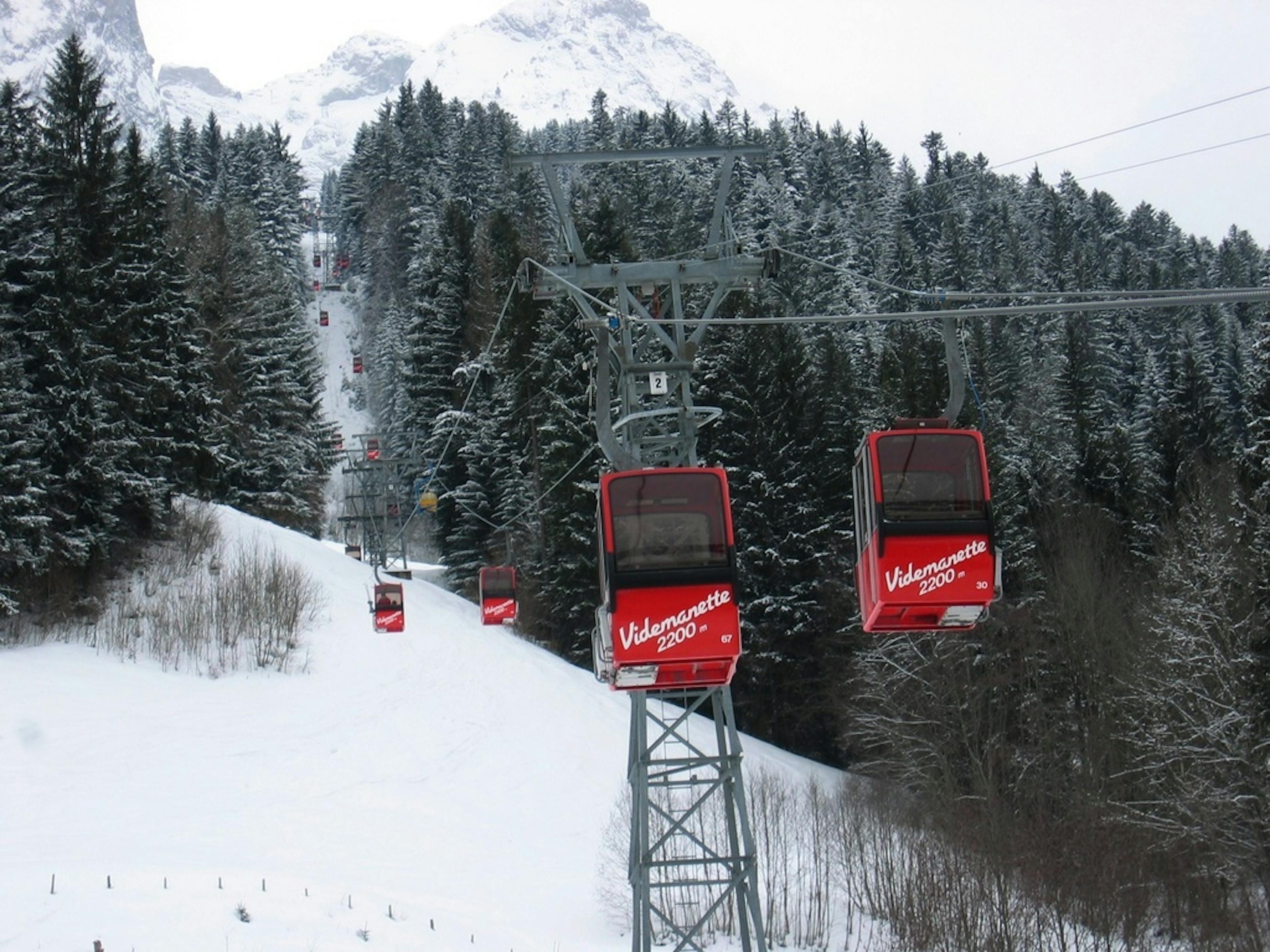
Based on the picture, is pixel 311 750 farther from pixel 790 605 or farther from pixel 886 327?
pixel 886 327

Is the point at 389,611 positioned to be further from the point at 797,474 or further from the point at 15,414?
the point at 797,474

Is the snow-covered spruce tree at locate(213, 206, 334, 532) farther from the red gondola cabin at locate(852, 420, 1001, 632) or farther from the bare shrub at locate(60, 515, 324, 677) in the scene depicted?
the red gondola cabin at locate(852, 420, 1001, 632)

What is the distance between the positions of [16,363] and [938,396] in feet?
90.7

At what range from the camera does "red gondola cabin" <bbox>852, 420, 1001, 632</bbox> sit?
12859mm

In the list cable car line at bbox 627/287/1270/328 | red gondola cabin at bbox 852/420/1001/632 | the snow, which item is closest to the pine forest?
red gondola cabin at bbox 852/420/1001/632

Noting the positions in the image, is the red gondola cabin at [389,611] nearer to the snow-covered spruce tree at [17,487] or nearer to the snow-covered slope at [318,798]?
the snow-covered slope at [318,798]

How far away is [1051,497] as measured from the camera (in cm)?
4869

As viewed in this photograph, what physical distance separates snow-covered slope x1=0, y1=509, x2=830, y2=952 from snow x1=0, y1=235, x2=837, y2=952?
53mm

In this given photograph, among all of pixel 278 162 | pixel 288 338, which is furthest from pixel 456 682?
pixel 278 162

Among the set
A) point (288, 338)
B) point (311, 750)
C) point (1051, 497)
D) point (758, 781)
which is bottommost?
point (758, 781)

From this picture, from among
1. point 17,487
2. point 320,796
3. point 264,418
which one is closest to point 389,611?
point 320,796

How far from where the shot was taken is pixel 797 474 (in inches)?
1668

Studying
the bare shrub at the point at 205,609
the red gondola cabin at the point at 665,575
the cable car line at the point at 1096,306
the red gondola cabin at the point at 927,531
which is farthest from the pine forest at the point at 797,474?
the cable car line at the point at 1096,306

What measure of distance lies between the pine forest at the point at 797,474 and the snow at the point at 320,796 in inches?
154
